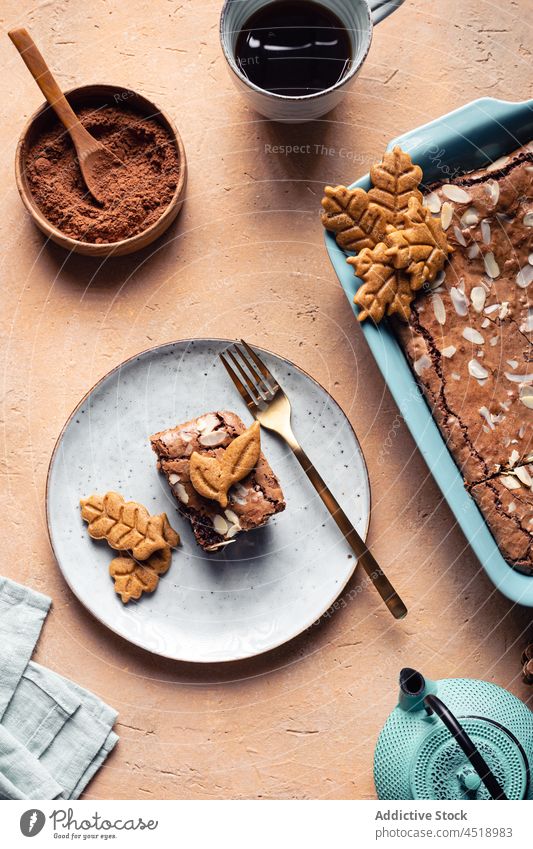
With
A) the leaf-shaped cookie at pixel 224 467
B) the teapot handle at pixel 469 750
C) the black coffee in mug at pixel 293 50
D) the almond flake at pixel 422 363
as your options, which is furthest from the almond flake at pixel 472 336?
the teapot handle at pixel 469 750

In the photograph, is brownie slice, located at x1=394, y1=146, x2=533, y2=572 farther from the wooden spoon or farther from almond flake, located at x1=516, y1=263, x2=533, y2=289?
the wooden spoon

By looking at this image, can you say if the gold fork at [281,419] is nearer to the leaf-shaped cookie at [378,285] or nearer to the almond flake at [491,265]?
the leaf-shaped cookie at [378,285]

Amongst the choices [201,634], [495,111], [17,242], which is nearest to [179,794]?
[201,634]

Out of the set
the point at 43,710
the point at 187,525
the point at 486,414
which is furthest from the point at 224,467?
the point at 43,710

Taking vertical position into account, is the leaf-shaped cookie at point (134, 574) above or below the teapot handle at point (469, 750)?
above

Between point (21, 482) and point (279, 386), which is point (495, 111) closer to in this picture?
point (279, 386)

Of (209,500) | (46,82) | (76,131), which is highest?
(46,82)

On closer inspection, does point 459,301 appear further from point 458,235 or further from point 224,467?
point 224,467
